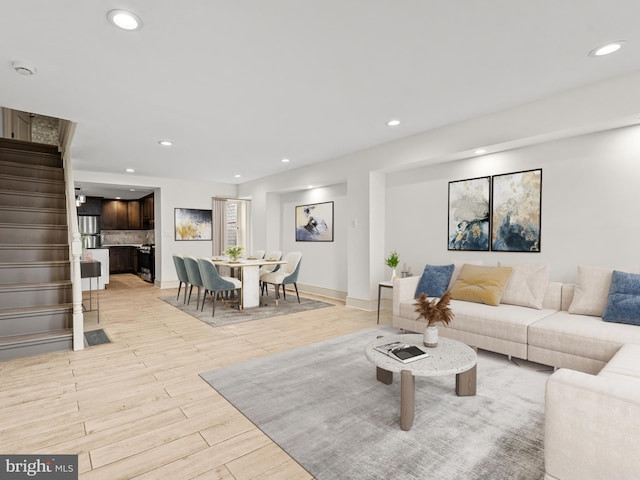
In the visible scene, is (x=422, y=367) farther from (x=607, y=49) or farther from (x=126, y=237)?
(x=126, y=237)

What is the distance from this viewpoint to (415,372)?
6.85 feet

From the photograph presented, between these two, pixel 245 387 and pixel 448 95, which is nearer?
pixel 245 387

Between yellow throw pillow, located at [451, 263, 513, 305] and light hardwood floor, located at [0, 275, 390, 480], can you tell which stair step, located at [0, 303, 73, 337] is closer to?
light hardwood floor, located at [0, 275, 390, 480]

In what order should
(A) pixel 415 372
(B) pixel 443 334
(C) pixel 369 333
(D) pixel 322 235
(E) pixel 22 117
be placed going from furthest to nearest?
(D) pixel 322 235 < (E) pixel 22 117 < (C) pixel 369 333 < (B) pixel 443 334 < (A) pixel 415 372

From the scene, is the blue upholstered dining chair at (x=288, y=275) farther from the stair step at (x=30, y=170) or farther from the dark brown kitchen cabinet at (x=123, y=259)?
the dark brown kitchen cabinet at (x=123, y=259)

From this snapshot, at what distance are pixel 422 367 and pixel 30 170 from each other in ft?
19.4

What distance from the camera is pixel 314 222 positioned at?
707cm

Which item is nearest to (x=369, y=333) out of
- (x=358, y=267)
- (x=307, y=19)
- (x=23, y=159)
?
(x=358, y=267)

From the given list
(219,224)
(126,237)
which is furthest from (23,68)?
(126,237)

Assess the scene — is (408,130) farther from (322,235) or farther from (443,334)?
(322,235)

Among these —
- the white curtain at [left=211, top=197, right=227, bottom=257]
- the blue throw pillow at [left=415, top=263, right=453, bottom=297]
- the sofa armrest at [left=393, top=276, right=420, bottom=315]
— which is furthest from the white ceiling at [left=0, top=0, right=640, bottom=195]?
the white curtain at [left=211, top=197, right=227, bottom=257]

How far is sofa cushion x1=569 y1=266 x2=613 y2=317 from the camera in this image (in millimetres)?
3016

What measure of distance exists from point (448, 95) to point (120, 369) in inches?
159

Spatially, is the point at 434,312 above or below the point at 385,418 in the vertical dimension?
above
